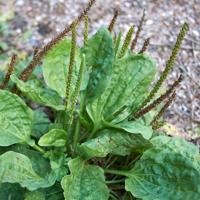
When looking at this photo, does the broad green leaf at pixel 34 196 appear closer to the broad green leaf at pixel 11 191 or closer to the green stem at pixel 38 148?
the broad green leaf at pixel 11 191

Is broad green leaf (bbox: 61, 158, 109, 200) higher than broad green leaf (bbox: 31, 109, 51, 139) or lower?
lower

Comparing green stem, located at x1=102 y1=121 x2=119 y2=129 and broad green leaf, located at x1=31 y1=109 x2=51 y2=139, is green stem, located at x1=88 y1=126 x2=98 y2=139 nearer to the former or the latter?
green stem, located at x1=102 y1=121 x2=119 y2=129

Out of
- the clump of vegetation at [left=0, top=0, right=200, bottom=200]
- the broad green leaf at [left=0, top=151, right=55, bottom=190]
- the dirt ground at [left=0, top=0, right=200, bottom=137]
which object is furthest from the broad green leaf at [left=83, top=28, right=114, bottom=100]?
the dirt ground at [left=0, top=0, right=200, bottom=137]

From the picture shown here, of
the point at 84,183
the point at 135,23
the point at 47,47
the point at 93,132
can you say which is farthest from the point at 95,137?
the point at 135,23

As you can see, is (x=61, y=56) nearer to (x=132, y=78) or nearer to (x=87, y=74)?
(x=87, y=74)

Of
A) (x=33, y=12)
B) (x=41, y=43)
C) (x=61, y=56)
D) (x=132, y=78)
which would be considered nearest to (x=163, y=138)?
(x=132, y=78)
